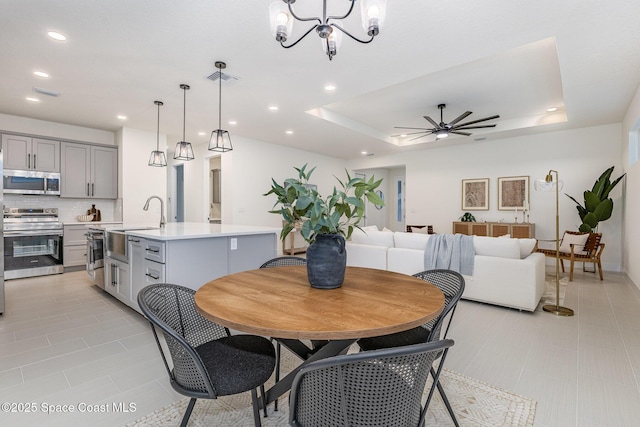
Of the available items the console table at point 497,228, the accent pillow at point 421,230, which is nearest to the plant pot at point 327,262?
the accent pillow at point 421,230

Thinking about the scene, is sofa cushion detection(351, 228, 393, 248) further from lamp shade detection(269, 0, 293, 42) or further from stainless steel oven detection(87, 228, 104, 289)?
stainless steel oven detection(87, 228, 104, 289)

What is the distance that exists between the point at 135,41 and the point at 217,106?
5.94ft

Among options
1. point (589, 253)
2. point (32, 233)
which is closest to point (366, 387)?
point (589, 253)

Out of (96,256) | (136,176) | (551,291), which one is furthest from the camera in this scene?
(136,176)

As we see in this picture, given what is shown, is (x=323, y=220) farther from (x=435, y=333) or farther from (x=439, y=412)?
(x=439, y=412)

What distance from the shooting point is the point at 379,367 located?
0.88 metres

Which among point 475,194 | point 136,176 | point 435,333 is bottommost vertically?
point 435,333

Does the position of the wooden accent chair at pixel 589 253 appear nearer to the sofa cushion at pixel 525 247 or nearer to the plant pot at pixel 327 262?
the sofa cushion at pixel 525 247

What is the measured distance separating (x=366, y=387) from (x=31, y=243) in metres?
6.01

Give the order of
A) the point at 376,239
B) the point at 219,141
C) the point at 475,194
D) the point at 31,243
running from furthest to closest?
the point at 475,194
the point at 31,243
the point at 376,239
the point at 219,141

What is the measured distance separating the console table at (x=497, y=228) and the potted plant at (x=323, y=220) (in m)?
5.98

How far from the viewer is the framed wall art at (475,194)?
705 cm

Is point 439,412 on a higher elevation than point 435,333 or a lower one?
lower

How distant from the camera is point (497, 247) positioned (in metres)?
3.48
